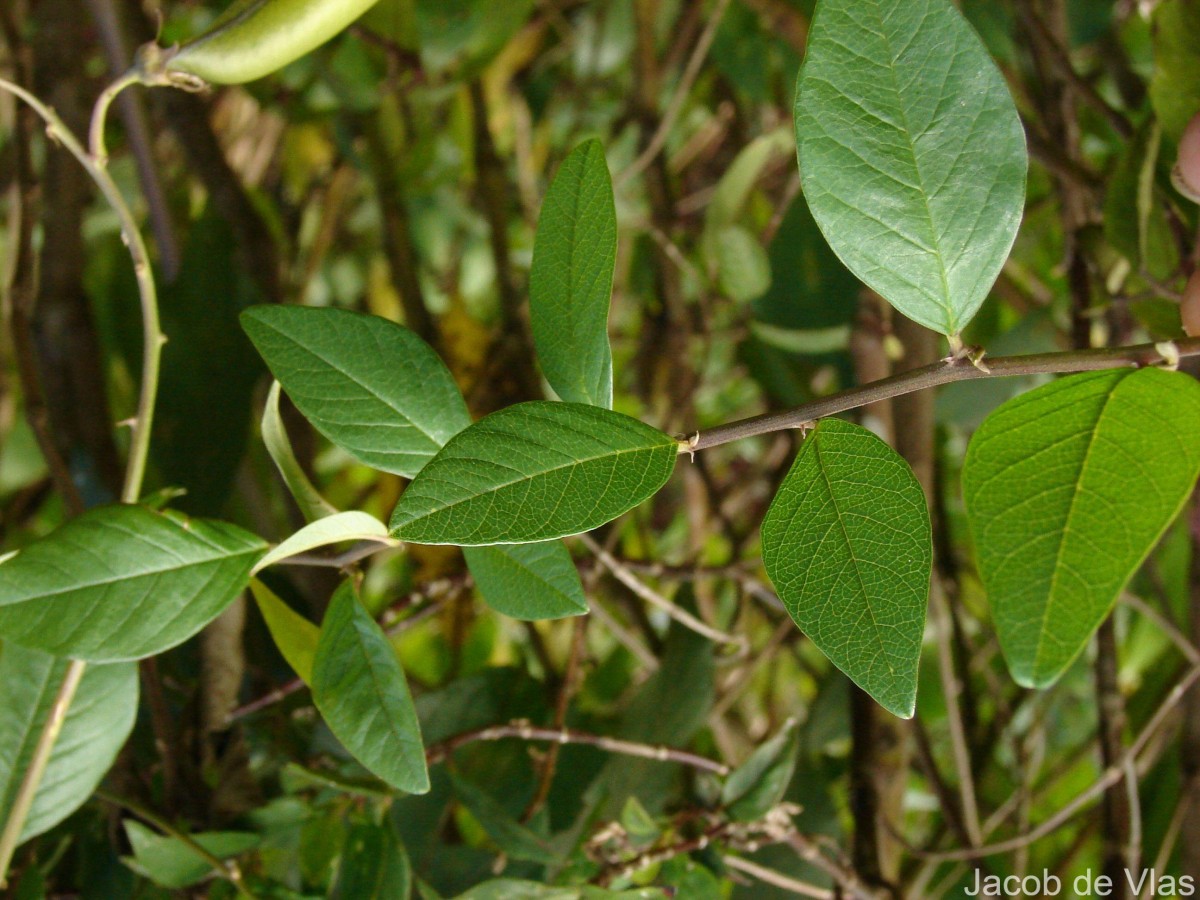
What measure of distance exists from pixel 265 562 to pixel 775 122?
2.78 feet

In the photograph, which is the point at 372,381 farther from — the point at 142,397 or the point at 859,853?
the point at 859,853

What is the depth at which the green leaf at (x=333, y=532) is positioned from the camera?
31cm

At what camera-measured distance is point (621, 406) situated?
41.3 inches

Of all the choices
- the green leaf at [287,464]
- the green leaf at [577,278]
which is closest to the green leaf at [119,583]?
the green leaf at [287,464]

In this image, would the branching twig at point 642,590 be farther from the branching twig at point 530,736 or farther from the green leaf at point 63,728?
the green leaf at point 63,728

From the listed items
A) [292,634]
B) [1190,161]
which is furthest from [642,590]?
[1190,161]

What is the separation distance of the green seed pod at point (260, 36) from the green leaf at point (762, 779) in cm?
37

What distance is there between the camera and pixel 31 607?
0.32 meters

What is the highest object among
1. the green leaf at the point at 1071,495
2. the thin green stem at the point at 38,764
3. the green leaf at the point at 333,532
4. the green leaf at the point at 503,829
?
the green leaf at the point at 1071,495

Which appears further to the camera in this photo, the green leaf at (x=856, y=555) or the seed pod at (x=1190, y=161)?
the seed pod at (x=1190, y=161)

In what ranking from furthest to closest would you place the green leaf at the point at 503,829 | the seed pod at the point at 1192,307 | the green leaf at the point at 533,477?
the green leaf at the point at 503,829 → the seed pod at the point at 1192,307 → the green leaf at the point at 533,477

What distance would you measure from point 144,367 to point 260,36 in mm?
138

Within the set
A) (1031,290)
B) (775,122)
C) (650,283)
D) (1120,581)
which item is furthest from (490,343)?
(1120,581)

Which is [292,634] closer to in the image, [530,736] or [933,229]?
[530,736]
